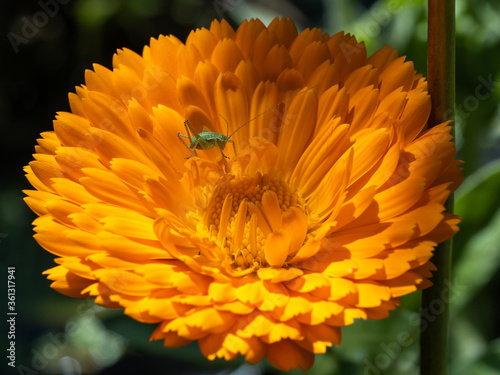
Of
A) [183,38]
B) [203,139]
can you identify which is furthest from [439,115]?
[183,38]

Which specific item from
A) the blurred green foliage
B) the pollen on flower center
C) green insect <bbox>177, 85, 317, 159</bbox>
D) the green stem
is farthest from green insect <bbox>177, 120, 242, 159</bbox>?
the blurred green foliage

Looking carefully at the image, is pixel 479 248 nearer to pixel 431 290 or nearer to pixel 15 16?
pixel 431 290

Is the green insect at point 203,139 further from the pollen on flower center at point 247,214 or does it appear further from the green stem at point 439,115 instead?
the green stem at point 439,115

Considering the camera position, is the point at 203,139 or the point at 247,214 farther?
the point at 247,214

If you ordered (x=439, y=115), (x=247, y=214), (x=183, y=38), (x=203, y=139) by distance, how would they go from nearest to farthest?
(x=439, y=115) → (x=203, y=139) → (x=247, y=214) → (x=183, y=38)

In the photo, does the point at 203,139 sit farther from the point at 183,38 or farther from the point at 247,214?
the point at 183,38

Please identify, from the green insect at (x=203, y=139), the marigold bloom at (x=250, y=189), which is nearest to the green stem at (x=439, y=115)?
the marigold bloom at (x=250, y=189)

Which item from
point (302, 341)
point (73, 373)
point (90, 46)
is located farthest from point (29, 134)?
point (302, 341)
